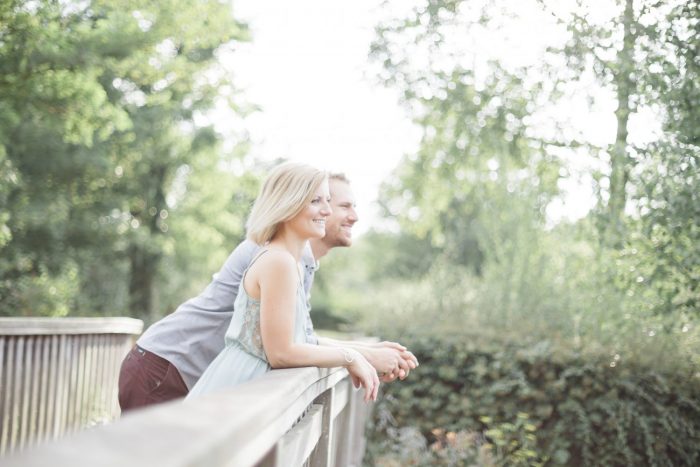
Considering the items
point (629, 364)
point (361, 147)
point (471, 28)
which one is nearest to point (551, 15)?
point (471, 28)

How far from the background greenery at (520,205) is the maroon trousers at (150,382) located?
3.18 m

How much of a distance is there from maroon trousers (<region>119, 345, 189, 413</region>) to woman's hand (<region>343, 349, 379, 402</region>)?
86cm

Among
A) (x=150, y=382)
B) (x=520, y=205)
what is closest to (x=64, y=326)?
(x=150, y=382)

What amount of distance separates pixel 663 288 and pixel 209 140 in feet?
49.3

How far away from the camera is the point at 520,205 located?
419 inches

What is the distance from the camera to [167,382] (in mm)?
3812

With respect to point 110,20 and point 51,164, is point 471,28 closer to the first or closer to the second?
point 110,20

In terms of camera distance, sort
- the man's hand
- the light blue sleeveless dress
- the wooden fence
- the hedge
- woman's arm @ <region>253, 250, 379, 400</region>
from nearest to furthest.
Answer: woman's arm @ <region>253, 250, 379, 400</region>
the light blue sleeveless dress
the man's hand
the wooden fence
the hedge

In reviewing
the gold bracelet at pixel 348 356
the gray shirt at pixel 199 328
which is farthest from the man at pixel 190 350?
the gold bracelet at pixel 348 356

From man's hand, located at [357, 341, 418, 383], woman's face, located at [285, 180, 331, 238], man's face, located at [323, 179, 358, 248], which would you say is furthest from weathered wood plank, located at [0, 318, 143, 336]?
woman's face, located at [285, 180, 331, 238]

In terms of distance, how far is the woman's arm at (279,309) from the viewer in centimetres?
296

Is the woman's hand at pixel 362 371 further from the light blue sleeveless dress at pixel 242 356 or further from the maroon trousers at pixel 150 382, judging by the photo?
the maroon trousers at pixel 150 382

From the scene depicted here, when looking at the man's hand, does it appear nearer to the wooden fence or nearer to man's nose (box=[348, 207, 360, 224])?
man's nose (box=[348, 207, 360, 224])

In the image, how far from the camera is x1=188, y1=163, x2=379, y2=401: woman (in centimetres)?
298
